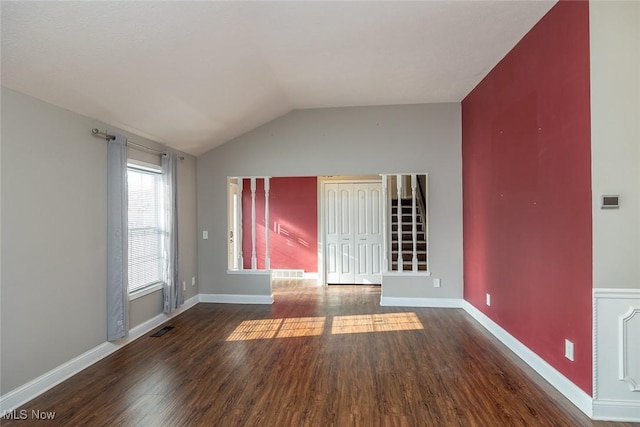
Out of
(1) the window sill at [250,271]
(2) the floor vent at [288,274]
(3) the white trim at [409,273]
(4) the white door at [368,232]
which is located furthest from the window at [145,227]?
(4) the white door at [368,232]

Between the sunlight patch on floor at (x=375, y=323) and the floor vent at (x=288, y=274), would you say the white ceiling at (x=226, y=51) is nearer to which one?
the sunlight patch on floor at (x=375, y=323)

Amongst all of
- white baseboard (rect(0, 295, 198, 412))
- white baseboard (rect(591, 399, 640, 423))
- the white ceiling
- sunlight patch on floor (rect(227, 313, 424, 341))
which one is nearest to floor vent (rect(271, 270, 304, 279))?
sunlight patch on floor (rect(227, 313, 424, 341))

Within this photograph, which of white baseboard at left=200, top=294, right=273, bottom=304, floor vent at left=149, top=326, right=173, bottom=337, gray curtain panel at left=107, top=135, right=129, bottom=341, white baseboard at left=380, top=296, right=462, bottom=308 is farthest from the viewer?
white baseboard at left=200, top=294, right=273, bottom=304

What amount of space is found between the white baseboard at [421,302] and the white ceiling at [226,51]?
2991mm

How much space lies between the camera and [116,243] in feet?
10.8

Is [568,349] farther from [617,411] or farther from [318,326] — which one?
[318,326]

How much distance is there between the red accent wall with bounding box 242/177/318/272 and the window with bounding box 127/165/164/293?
8.58 ft

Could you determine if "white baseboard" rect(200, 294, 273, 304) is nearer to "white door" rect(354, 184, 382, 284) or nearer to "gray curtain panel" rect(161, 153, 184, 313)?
"gray curtain panel" rect(161, 153, 184, 313)

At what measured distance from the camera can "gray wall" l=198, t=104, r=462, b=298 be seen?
4.84 meters

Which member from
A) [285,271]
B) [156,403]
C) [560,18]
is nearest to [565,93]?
[560,18]

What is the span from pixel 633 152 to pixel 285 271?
5715mm

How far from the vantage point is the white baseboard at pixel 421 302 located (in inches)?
189

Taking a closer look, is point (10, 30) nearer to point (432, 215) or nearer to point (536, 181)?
point (536, 181)

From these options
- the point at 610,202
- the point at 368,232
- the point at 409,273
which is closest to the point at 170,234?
the point at 409,273
